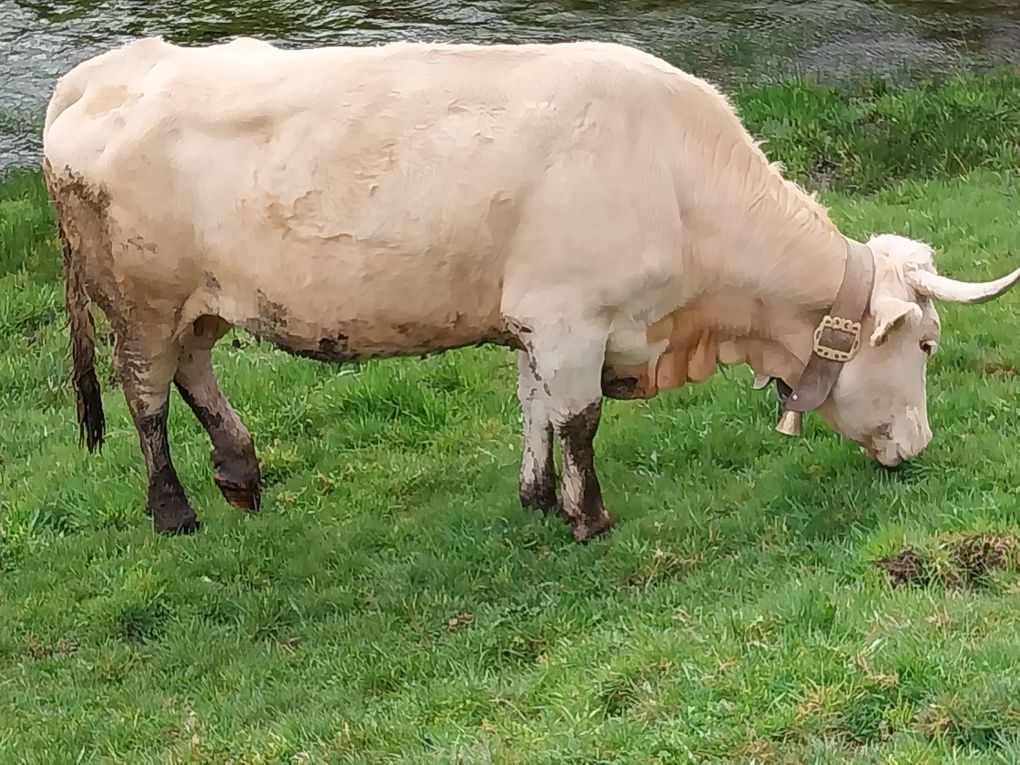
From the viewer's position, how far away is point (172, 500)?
24.9 feet

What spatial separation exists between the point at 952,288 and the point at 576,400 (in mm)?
1868

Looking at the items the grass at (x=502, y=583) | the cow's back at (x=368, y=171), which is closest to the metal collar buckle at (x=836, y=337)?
the grass at (x=502, y=583)

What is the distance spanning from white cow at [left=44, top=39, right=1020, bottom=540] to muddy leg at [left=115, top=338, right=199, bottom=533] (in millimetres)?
371

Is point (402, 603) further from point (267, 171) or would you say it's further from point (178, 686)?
point (267, 171)

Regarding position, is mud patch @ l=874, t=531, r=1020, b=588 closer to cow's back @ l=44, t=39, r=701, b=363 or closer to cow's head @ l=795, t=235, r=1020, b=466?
cow's head @ l=795, t=235, r=1020, b=466

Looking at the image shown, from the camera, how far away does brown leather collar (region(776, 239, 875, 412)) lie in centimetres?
656

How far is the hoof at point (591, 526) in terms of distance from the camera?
22.2ft

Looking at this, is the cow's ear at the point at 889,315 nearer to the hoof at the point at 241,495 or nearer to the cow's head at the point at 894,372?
the cow's head at the point at 894,372

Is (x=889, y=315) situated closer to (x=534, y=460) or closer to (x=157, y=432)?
(x=534, y=460)

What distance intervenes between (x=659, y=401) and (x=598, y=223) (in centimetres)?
215

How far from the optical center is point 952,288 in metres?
6.46

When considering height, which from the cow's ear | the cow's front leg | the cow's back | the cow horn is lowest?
the cow's front leg

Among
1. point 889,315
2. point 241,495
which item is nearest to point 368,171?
point 241,495

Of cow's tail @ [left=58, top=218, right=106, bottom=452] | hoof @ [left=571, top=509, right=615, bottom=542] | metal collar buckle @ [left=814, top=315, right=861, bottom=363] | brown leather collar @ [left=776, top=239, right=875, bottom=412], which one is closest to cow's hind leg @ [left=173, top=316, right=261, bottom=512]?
cow's tail @ [left=58, top=218, right=106, bottom=452]
